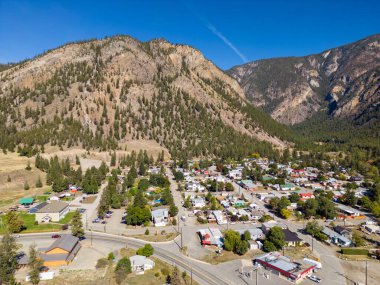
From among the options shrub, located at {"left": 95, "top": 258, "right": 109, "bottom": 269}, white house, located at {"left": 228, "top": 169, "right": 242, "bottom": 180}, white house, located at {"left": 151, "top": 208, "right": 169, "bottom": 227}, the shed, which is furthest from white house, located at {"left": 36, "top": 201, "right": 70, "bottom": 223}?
white house, located at {"left": 228, "top": 169, "right": 242, "bottom": 180}

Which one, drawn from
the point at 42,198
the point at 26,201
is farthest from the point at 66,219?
the point at 42,198

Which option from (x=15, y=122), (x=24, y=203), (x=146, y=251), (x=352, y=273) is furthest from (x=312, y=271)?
(x=15, y=122)

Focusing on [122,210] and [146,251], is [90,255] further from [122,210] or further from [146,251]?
[122,210]

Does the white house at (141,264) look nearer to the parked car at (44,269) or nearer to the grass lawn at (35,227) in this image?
the parked car at (44,269)

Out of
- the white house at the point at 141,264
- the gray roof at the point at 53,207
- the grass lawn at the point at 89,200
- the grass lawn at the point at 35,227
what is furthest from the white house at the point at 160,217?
the grass lawn at the point at 89,200

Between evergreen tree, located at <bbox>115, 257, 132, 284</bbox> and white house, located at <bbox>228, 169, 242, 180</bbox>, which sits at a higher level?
white house, located at <bbox>228, 169, 242, 180</bbox>

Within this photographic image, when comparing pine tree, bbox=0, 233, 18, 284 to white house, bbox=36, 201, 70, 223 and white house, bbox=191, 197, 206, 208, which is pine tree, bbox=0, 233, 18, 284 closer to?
white house, bbox=36, 201, 70, 223
